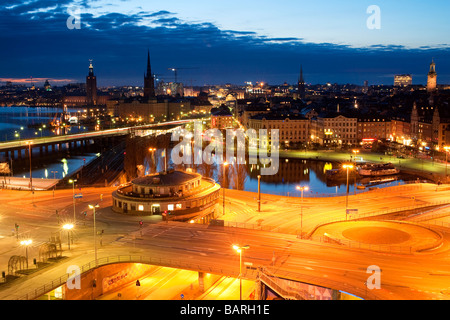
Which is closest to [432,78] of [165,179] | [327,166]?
[327,166]

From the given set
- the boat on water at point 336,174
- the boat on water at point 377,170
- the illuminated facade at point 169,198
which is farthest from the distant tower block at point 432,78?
the illuminated facade at point 169,198

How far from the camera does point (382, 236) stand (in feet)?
57.1

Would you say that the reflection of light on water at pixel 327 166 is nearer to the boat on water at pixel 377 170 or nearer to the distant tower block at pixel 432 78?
the boat on water at pixel 377 170

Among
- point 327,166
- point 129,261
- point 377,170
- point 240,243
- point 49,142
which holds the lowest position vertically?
point 327,166

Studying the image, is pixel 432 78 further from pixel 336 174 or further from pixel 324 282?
pixel 324 282

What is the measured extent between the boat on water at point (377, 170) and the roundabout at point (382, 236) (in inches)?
962

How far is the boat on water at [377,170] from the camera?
43031mm

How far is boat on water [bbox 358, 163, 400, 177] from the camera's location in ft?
141

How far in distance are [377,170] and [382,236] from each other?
2724 centimetres

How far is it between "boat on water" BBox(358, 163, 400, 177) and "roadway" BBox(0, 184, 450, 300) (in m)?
19.8

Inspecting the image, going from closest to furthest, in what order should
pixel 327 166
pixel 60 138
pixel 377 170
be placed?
pixel 377 170 → pixel 327 166 → pixel 60 138

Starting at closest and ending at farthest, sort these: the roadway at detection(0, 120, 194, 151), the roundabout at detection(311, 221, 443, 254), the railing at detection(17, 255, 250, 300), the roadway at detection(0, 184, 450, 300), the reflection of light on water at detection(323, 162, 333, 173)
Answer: the railing at detection(17, 255, 250, 300)
the roadway at detection(0, 184, 450, 300)
the roundabout at detection(311, 221, 443, 254)
the reflection of light on water at detection(323, 162, 333, 173)
the roadway at detection(0, 120, 194, 151)

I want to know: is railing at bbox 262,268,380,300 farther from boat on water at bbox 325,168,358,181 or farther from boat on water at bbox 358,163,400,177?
boat on water at bbox 358,163,400,177

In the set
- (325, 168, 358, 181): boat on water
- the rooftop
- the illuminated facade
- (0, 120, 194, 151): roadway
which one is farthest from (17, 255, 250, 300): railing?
(0, 120, 194, 151): roadway
